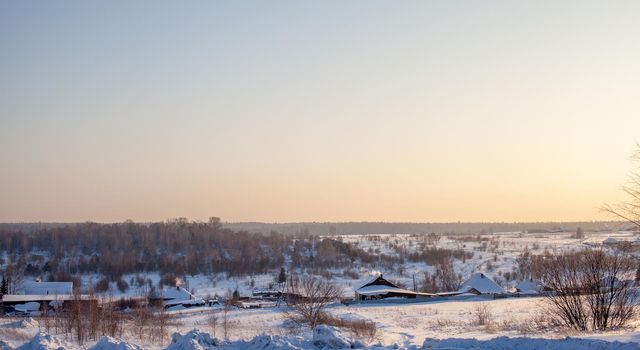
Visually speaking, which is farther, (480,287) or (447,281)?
(447,281)

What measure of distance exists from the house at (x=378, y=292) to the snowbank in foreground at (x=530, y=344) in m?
43.4

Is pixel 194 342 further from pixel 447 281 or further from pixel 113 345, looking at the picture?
pixel 447 281

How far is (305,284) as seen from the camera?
124ft

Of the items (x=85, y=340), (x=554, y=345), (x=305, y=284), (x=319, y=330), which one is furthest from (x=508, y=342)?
(x=305, y=284)

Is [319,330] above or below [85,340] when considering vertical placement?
above

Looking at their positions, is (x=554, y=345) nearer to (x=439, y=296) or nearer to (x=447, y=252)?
(x=439, y=296)

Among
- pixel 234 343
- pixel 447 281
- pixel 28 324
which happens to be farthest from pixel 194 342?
pixel 447 281

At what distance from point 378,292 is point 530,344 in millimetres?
45783

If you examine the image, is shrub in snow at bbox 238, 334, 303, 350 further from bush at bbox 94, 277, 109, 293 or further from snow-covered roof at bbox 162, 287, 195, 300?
bush at bbox 94, 277, 109, 293

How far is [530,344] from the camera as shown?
15.7 m

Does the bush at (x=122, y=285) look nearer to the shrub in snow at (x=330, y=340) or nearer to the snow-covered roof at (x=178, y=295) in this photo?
the snow-covered roof at (x=178, y=295)

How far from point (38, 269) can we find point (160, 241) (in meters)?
31.1

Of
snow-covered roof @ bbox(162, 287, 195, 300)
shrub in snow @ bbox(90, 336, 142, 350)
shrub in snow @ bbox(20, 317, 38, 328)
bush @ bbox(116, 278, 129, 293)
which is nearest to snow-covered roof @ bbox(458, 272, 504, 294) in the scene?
snow-covered roof @ bbox(162, 287, 195, 300)

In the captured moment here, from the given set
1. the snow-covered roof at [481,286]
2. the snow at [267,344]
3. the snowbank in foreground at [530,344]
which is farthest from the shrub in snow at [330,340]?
the snow-covered roof at [481,286]
